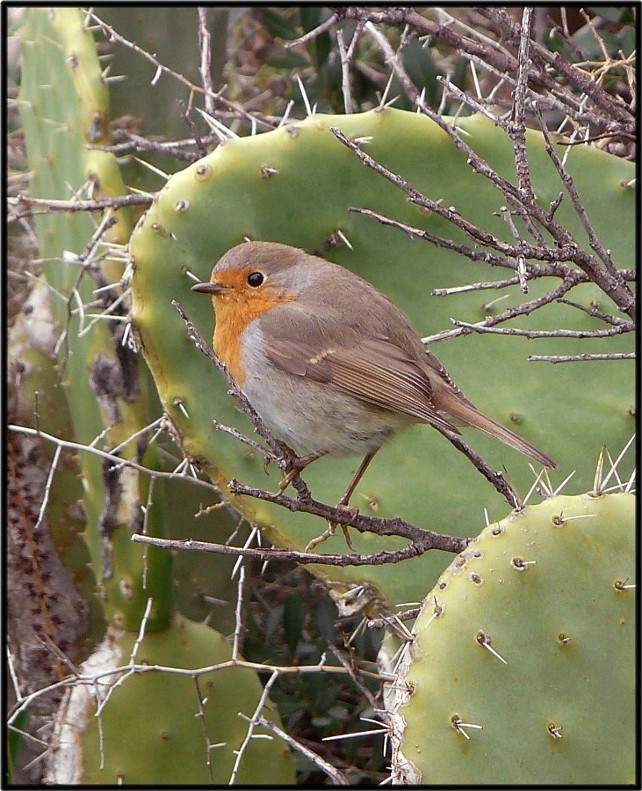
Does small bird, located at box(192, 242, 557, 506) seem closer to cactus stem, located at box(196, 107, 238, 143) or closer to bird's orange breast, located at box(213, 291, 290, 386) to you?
bird's orange breast, located at box(213, 291, 290, 386)

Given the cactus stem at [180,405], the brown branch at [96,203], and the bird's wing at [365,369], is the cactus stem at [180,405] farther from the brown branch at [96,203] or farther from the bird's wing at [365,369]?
the brown branch at [96,203]

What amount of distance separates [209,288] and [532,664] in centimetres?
132

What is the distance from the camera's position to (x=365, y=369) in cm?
267

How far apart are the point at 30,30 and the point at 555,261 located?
2.23 meters

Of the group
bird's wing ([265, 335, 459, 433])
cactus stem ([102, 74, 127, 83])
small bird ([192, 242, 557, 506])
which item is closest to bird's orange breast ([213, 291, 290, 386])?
small bird ([192, 242, 557, 506])

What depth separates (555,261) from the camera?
78.4 inches

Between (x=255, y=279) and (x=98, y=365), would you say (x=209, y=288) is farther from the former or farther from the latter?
(x=98, y=365)

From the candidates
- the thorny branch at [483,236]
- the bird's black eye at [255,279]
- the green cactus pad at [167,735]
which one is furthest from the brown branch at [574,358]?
the green cactus pad at [167,735]

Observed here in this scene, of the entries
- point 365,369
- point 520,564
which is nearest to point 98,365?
point 365,369

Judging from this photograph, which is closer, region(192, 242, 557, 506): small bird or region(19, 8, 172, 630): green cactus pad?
region(192, 242, 557, 506): small bird

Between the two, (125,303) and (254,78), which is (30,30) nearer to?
(125,303)

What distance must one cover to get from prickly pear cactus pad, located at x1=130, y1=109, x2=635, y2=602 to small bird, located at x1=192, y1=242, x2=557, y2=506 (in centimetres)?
8

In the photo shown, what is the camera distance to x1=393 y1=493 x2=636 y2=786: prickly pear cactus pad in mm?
1842

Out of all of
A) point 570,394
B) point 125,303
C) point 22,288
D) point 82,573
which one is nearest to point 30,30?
point 125,303
